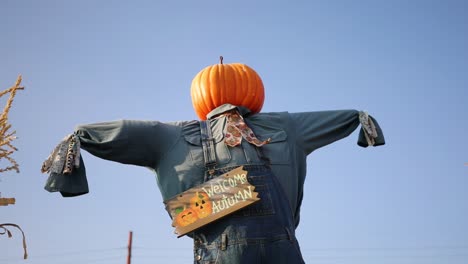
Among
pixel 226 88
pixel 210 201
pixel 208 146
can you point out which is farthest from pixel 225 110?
pixel 210 201

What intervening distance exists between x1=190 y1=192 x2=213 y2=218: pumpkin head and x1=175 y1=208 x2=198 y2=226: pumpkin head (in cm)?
3

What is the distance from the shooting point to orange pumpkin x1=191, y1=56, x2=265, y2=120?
4716 millimetres

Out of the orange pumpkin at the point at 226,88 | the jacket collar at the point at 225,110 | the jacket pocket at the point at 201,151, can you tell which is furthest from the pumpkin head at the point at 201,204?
the orange pumpkin at the point at 226,88

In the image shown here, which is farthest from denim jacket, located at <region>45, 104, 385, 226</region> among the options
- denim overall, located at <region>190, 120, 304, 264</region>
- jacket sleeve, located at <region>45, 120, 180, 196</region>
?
denim overall, located at <region>190, 120, 304, 264</region>

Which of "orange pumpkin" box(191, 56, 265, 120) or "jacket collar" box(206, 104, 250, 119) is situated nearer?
"jacket collar" box(206, 104, 250, 119)

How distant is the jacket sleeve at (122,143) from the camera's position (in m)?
4.17

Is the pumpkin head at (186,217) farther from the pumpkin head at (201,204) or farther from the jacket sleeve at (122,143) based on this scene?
the jacket sleeve at (122,143)

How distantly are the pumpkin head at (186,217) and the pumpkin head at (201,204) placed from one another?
0.03 metres

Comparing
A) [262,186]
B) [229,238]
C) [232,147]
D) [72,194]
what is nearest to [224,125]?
[232,147]

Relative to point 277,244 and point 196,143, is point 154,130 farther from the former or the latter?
point 277,244

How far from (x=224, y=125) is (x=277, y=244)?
0.94 m

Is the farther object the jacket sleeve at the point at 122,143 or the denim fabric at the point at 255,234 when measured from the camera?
the jacket sleeve at the point at 122,143

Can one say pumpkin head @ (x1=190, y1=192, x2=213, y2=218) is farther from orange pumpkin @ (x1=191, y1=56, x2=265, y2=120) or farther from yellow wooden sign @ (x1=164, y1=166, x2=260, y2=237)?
orange pumpkin @ (x1=191, y1=56, x2=265, y2=120)

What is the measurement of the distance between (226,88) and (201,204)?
1.00 meters
